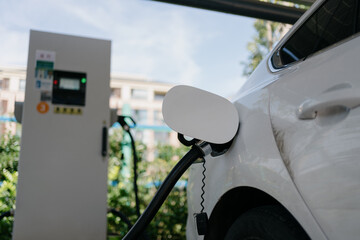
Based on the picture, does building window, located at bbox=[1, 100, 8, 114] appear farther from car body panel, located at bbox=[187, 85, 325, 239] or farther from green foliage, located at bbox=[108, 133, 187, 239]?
car body panel, located at bbox=[187, 85, 325, 239]

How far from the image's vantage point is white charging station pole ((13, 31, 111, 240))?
3031 millimetres

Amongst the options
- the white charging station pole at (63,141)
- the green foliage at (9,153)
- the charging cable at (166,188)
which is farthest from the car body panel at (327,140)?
the green foliage at (9,153)

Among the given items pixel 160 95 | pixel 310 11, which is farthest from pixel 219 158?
pixel 160 95

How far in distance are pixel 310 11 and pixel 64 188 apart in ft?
8.35

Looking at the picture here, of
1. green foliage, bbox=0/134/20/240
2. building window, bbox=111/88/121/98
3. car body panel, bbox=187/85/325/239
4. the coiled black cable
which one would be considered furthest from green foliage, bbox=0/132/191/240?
building window, bbox=111/88/121/98

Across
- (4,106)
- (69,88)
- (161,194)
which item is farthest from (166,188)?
(4,106)

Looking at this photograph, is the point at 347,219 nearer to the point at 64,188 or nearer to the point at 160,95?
the point at 64,188

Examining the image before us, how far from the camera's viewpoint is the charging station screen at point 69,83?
325 cm

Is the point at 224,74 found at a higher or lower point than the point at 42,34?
higher

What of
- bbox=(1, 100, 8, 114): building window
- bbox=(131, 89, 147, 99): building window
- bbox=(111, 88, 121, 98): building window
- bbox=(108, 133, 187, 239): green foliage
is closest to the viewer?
bbox=(108, 133, 187, 239): green foliage

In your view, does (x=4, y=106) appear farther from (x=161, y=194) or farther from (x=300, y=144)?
(x=300, y=144)

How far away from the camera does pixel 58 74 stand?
3.26 meters

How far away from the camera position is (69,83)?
3.27m

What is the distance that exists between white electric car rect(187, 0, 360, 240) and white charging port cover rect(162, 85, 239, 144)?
0.06m
